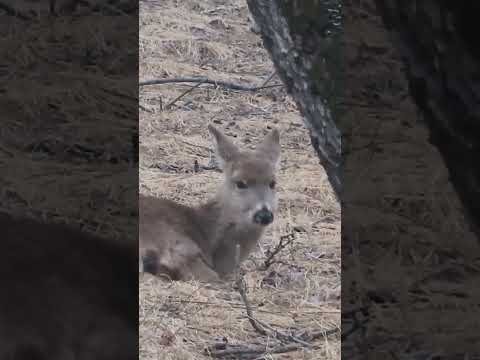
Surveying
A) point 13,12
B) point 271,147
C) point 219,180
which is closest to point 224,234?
point 219,180

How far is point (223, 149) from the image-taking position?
230 centimetres

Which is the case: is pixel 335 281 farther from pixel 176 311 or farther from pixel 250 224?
pixel 176 311

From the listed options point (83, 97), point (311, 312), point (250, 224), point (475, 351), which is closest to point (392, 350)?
point (475, 351)

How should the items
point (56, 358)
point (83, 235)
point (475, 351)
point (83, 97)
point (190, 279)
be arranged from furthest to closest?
1. point (83, 97)
2. point (475, 351)
3. point (190, 279)
4. point (83, 235)
5. point (56, 358)

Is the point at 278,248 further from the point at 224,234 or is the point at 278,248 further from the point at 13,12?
the point at 13,12

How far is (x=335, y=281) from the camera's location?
2.35 meters

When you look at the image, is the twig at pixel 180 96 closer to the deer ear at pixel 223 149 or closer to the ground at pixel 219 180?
the ground at pixel 219 180

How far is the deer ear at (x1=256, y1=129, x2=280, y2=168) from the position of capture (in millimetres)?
2299

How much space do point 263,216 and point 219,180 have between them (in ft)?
0.50

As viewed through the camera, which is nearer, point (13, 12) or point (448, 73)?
point (448, 73)

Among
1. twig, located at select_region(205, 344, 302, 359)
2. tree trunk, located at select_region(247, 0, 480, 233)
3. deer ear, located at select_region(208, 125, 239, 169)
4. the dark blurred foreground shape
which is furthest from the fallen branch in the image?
tree trunk, located at select_region(247, 0, 480, 233)

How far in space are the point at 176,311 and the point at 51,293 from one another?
3.26 ft

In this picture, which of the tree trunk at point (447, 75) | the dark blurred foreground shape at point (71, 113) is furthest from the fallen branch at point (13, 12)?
the tree trunk at point (447, 75)

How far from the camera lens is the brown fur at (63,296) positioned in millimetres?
1305
